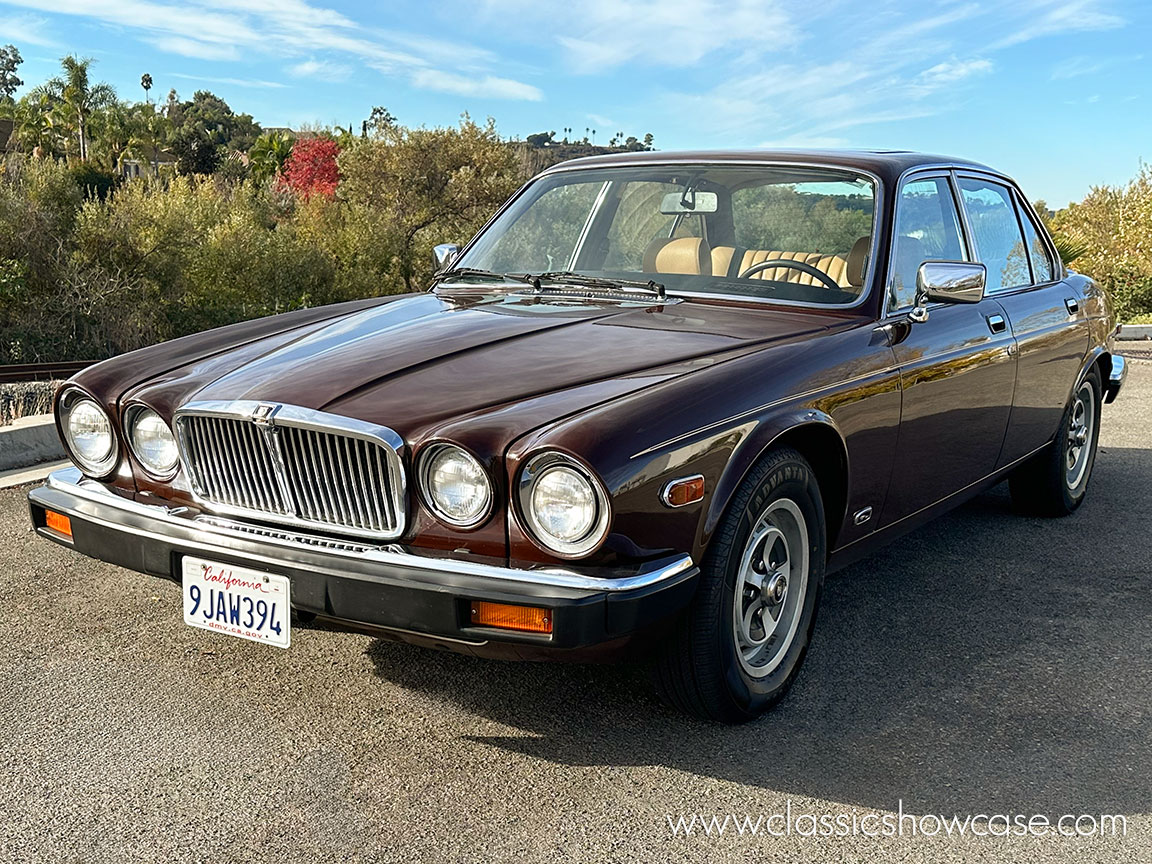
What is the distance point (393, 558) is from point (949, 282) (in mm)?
2210

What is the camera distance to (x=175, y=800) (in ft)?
8.86

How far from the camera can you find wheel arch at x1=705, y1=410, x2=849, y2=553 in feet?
9.41

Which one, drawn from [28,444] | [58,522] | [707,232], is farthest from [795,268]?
[28,444]

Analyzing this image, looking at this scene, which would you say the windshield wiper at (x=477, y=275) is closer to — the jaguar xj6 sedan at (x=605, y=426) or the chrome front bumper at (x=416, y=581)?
the jaguar xj6 sedan at (x=605, y=426)

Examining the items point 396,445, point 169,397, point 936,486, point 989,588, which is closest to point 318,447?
point 396,445

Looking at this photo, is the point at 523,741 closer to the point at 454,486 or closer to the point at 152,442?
the point at 454,486

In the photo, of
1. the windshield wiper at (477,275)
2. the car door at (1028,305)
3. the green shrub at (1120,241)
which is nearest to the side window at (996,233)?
the car door at (1028,305)

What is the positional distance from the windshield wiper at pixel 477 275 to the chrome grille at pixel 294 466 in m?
1.54

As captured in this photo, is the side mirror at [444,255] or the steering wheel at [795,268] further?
the side mirror at [444,255]

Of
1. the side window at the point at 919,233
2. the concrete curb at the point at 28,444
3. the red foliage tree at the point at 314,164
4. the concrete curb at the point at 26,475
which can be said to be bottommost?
the concrete curb at the point at 26,475

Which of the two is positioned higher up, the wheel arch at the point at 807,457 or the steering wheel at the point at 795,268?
the steering wheel at the point at 795,268

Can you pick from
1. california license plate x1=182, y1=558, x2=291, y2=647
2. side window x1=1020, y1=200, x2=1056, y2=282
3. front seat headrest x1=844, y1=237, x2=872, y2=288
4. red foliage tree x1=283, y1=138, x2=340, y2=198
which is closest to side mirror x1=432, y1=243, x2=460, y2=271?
front seat headrest x1=844, y1=237, x2=872, y2=288

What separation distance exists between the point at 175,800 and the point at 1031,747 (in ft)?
7.49

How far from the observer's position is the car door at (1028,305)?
474 centimetres
